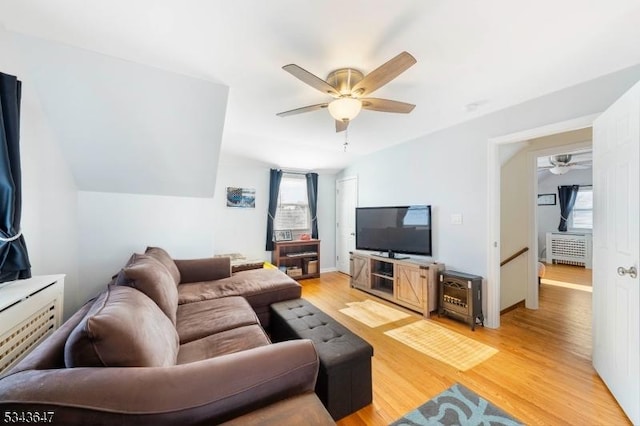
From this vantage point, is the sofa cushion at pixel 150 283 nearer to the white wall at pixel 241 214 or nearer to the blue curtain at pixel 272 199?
the white wall at pixel 241 214

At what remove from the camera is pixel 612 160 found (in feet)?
5.77

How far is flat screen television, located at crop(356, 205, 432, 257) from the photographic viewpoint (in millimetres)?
3416

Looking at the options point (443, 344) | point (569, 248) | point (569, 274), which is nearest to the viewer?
point (443, 344)

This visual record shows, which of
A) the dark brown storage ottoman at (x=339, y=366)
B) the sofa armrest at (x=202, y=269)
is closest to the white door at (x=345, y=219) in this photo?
the sofa armrest at (x=202, y=269)

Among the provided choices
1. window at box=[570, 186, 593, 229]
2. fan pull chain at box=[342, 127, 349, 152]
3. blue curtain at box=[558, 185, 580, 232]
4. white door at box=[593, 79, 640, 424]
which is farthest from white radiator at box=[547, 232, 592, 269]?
fan pull chain at box=[342, 127, 349, 152]

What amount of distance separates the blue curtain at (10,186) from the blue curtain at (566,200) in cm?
973

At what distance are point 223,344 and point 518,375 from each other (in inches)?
89.8

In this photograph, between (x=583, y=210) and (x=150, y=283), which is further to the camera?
(x=583, y=210)

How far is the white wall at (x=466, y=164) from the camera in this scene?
214 cm

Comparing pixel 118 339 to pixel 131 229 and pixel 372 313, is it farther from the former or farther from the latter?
pixel 372 313

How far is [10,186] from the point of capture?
154 cm

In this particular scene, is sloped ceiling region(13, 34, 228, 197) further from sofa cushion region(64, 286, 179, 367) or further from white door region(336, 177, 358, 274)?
white door region(336, 177, 358, 274)

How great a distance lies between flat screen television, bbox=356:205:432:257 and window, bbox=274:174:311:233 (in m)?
1.45

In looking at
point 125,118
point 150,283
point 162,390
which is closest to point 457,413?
point 162,390
